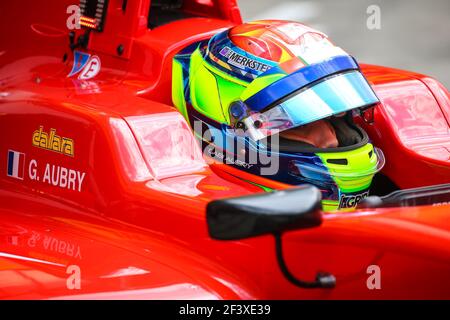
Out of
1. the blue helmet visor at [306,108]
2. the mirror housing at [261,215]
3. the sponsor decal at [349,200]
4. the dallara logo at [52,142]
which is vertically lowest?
the mirror housing at [261,215]

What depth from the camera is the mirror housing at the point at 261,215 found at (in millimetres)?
1922

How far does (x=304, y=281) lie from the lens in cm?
217

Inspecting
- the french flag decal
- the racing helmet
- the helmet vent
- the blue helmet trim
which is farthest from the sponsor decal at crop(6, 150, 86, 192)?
the helmet vent

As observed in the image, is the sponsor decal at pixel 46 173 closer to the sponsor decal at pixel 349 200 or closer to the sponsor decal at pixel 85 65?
the sponsor decal at pixel 85 65

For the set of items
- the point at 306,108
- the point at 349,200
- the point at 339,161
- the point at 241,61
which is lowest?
the point at 349,200

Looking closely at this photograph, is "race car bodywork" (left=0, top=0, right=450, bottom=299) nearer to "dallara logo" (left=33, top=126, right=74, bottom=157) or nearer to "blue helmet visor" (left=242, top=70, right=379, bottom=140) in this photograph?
"dallara logo" (left=33, top=126, right=74, bottom=157)

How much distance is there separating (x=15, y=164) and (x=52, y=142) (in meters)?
0.19

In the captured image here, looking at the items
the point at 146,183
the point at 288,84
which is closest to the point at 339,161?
the point at 288,84

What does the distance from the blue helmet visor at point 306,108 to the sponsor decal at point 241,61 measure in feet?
0.50

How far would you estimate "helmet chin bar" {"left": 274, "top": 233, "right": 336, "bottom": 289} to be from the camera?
2.09 m

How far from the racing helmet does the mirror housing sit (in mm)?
733

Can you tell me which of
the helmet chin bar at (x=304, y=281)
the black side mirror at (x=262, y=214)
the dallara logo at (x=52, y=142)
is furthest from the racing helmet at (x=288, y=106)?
the black side mirror at (x=262, y=214)

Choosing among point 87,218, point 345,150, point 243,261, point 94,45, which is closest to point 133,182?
point 87,218

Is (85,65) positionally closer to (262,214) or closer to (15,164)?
(15,164)
